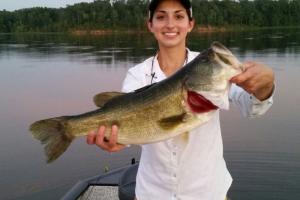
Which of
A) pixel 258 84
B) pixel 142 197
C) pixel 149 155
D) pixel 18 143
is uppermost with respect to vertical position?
pixel 258 84

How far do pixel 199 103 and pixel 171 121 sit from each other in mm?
249

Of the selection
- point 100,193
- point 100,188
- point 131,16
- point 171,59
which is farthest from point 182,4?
point 131,16

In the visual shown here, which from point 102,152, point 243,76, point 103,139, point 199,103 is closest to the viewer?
point 243,76

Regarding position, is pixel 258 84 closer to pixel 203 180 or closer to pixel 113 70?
pixel 203 180

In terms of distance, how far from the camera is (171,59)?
3.83 m

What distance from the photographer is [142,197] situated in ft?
12.5

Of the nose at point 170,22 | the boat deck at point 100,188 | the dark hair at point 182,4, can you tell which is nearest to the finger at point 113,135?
the nose at point 170,22

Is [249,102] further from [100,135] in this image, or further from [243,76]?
[100,135]

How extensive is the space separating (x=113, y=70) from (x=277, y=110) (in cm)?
1440

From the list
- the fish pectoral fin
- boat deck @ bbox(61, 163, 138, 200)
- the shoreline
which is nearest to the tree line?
the shoreline

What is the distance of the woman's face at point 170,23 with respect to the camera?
375cm

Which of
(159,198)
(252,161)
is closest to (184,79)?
(159,198)

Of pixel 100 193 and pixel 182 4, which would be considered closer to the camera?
pixel 182 4

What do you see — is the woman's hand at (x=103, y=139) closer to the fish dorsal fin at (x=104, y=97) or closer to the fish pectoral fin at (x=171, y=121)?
the fish dorsal fin at (x=104, y=97)
